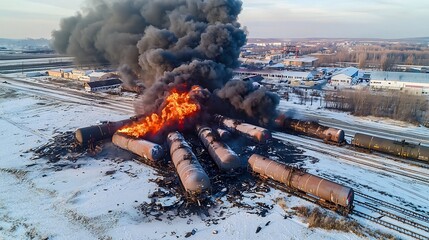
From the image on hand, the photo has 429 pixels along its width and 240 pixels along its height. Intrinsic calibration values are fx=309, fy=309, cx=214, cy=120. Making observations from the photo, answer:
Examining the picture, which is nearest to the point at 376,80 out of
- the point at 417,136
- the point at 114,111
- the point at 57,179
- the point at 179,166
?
the point at 417,136

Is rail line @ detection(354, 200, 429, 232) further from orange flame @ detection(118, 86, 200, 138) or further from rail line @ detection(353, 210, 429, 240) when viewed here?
orange flame @ detection(118, 86, 200, 138)

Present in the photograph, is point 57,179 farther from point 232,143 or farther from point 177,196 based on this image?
point 232,143

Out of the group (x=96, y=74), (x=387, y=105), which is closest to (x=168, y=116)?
(x=387, y=105)

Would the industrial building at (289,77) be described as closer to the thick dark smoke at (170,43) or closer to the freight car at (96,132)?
the thick dark smoke at (170,43)

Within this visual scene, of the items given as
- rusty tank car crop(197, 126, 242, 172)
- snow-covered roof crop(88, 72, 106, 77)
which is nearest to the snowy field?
rusty tank car crop(197, 126, 242, 172)

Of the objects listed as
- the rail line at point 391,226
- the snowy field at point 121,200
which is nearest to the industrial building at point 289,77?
the snowy field at point 121,200

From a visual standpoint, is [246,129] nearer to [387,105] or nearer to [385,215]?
[385,215]
